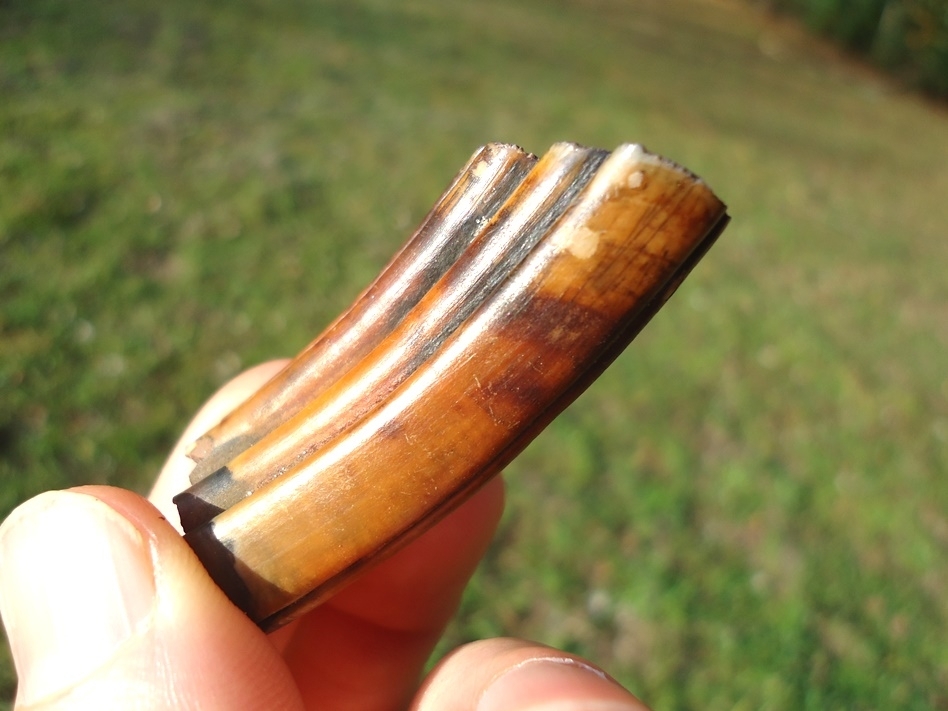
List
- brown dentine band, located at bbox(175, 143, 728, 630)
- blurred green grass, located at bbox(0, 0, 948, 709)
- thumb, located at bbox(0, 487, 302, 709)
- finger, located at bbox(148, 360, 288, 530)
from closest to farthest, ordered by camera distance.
A: brown dentine band, located at bbox(175, 143, 728, 630) → thumb, located at bbox(0, 487, 302, 709) → finger, located at bbox(148, 360, 288, 530) → blurred green grass, located at bbox(0, 0, 948, 709)

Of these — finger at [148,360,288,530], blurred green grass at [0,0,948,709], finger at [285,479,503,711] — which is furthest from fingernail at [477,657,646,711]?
blurred green grass at [0,0,948,709]

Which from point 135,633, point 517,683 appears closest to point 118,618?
point 135,633

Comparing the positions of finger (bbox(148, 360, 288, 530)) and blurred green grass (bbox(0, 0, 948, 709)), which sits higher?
finger (bbox(148, 360, 288, 530))

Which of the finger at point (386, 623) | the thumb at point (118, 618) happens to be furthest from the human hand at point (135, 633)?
the finger at point (386, 623)

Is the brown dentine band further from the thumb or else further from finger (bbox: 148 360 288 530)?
finger (bbox: 148 360 288 530)

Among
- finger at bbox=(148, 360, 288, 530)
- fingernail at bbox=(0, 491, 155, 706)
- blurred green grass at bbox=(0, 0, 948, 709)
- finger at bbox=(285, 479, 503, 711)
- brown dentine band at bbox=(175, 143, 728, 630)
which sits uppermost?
brown dentine band at bbox=(175, 143, 728, 630)

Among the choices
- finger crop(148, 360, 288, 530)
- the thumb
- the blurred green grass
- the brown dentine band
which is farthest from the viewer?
the blurred green grass

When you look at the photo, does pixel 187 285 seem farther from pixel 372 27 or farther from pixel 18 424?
pixel 372 27

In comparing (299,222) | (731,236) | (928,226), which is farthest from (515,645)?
(928,226)
